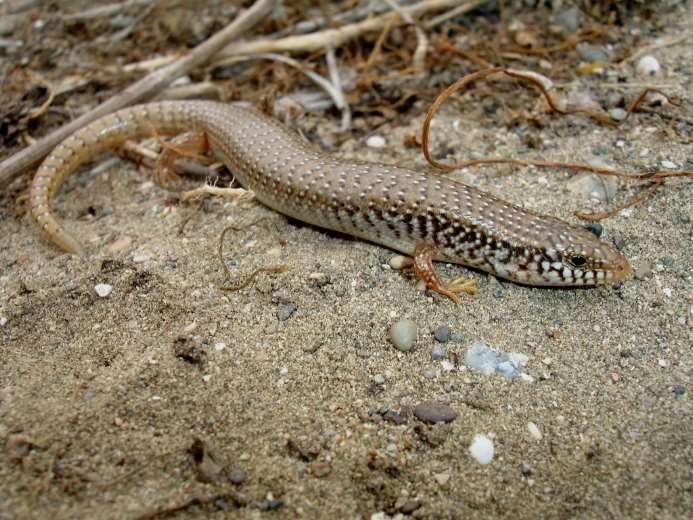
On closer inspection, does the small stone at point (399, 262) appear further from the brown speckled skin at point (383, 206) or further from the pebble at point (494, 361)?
the pebble at point (494, 361)

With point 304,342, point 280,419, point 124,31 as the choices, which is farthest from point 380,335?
point 124,31

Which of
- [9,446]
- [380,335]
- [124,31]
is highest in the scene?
[124,31]

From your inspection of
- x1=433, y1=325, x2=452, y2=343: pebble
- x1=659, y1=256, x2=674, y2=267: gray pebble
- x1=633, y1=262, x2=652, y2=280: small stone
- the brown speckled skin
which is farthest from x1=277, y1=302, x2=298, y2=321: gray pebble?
x1=659, y1=256, x2=674, y2=267: gray pebble

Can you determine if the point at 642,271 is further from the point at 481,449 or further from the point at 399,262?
the point at 481,449

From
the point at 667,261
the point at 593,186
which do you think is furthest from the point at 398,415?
the point at 593,186

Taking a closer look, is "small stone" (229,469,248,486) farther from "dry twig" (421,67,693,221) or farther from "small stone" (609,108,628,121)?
"small stone" (609,108,628,121)

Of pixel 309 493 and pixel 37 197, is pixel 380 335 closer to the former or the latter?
pixel 309 493

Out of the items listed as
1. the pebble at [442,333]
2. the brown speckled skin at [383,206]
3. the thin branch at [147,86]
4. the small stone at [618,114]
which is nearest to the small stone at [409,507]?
the pebble at [442,333]
